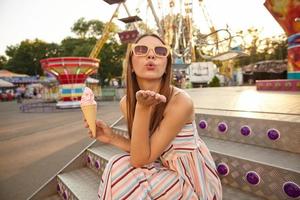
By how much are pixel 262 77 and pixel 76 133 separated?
46.3 feet

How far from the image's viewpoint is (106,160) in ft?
8.04

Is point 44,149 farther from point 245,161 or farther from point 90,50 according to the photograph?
point 90,50

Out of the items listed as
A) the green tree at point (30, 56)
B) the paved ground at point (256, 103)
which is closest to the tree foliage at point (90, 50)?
the green tree at point (30, 56)

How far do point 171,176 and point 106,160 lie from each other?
1323 millimetres

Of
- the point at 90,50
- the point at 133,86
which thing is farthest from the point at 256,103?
the point at 90,50

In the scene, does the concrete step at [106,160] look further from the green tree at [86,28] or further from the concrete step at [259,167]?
the green tree at [86,28]

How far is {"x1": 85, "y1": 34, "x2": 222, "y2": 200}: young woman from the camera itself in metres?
1.20

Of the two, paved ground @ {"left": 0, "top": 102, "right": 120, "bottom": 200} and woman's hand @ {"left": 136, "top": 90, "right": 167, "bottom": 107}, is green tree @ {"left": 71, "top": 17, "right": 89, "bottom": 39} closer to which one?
paved ground @ {"left": 0, "top": 102, "right": 120, "bottom": 200}

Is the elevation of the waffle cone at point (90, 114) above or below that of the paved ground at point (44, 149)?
above

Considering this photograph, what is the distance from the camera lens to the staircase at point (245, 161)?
1553 mm

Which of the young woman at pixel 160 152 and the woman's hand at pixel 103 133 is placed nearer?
the young woman at pixel 160 152

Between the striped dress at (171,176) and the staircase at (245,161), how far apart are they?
0.46 metres

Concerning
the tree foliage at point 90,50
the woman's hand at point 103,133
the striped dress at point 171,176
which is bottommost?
the striped dress at point 171,176

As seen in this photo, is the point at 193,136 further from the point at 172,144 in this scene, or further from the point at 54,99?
the point at 54,99
